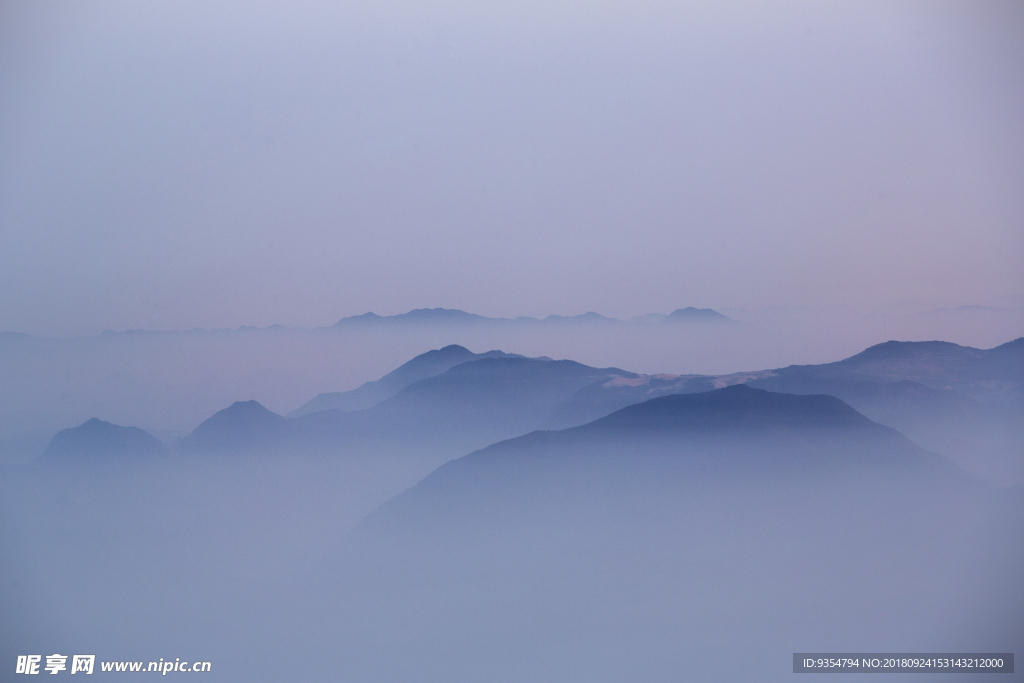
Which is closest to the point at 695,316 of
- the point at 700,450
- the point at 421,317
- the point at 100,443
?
the point at 700,450

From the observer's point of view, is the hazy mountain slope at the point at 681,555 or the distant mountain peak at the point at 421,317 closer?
the hazy mountain slope at the point at 681,555

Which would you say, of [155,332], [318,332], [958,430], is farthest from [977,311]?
[155,332]

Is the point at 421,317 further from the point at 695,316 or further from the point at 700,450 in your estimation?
the point at 700,450

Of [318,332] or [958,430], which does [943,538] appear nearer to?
[958,430]

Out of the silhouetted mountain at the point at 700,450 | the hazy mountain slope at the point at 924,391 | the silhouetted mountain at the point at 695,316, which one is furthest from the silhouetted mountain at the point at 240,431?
the silhouetted mountain at the point at 695,316

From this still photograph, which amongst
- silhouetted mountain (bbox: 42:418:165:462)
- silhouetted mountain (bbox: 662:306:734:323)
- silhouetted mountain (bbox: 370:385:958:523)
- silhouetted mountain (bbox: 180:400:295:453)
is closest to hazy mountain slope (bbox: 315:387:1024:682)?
silhouetted mountain (bbox: 370:385:958:523)

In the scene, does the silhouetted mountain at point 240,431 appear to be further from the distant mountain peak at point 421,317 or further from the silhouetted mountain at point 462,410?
the distant mountain peak at point 421,317
